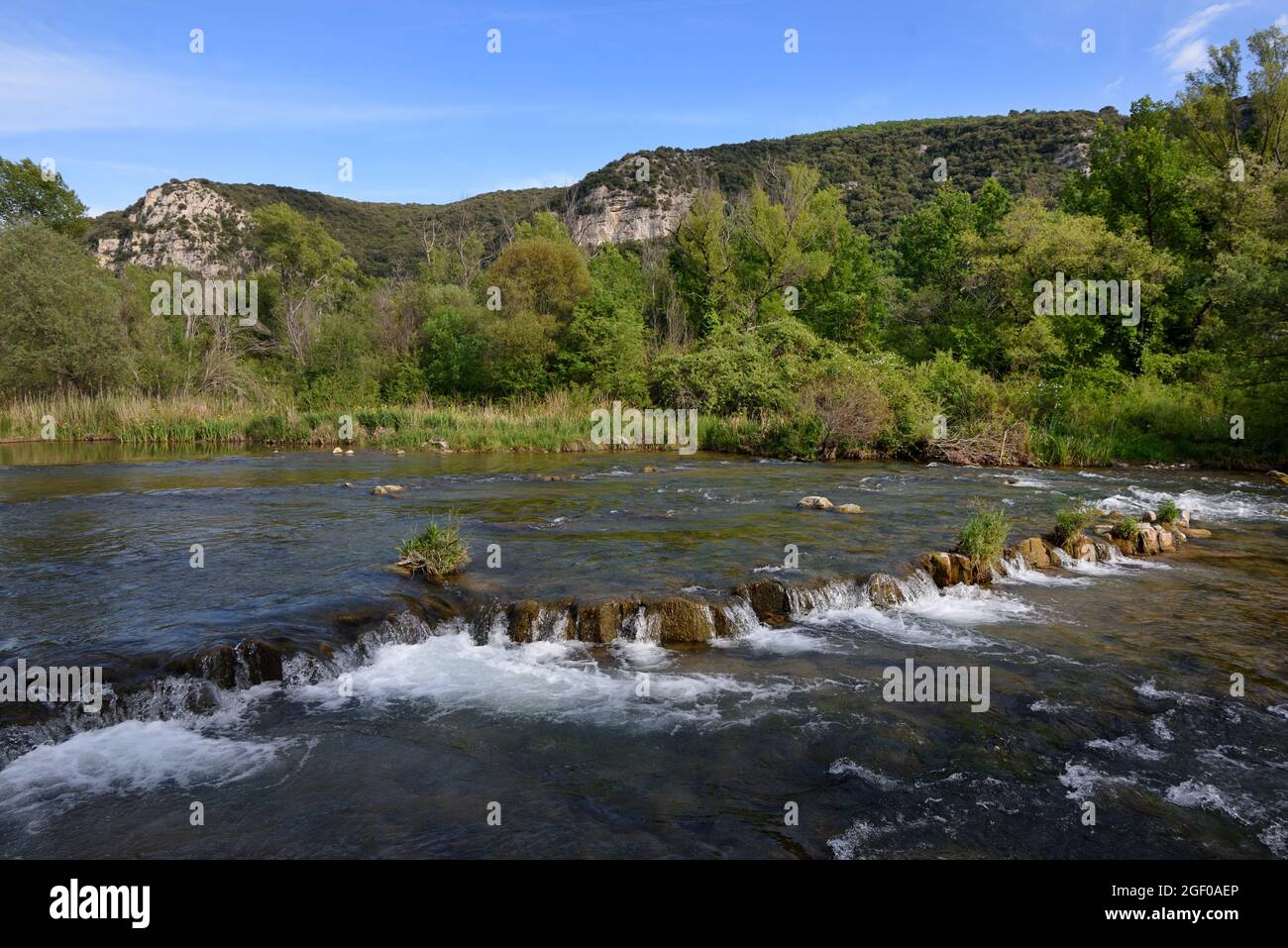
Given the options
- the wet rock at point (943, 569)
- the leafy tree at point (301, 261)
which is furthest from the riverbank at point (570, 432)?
the leafy tree at point (301, 261)

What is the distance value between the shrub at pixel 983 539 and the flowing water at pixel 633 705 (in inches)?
20.0

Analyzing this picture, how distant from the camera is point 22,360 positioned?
101 ft

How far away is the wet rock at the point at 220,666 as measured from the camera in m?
6.82

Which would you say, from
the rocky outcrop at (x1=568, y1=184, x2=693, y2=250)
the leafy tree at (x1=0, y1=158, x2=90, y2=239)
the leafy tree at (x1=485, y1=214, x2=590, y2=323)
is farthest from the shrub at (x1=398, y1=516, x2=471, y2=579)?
the rocky outcrop at (x1=568, y1=184, x2=693, y2=250)

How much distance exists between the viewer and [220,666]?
6895mm

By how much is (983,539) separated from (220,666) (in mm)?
9662

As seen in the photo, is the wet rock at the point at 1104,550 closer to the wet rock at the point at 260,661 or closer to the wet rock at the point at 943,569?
the wet rock at the point at 943,569

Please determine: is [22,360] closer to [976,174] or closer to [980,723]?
[980,723]

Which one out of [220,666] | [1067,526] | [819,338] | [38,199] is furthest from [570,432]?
[38,199]

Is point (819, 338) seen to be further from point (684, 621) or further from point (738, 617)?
point (684, 621)

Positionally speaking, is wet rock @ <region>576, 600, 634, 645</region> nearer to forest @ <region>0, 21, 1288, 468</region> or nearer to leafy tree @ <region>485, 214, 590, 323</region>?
forest @ <region>0, 21, 1288, 468</region>

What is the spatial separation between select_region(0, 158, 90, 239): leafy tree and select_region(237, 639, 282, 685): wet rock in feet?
182

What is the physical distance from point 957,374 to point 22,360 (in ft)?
118
